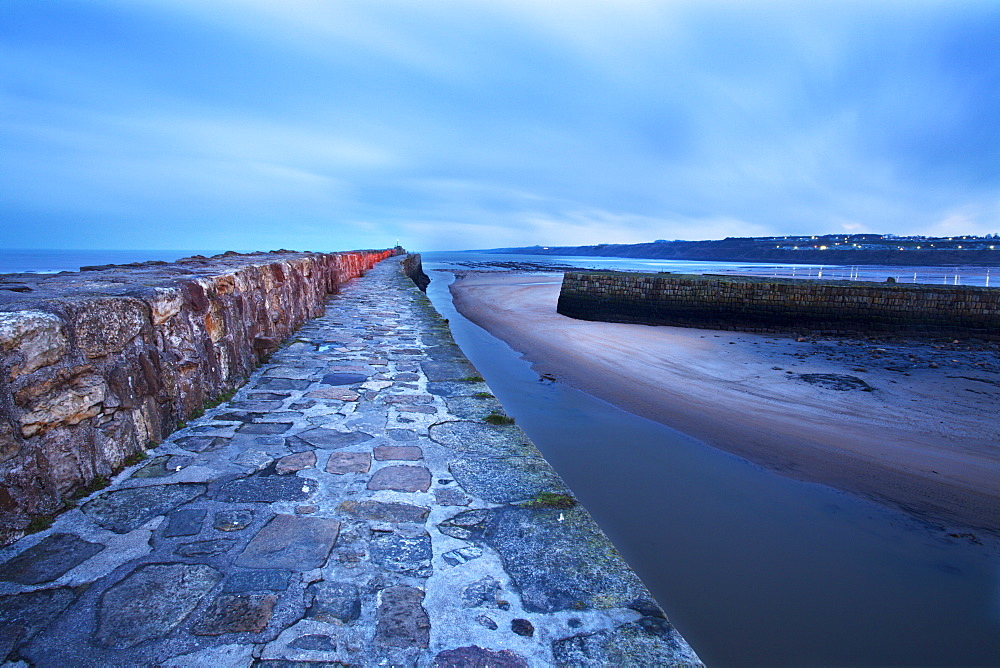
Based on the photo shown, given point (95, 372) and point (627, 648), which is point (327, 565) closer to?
point (627, 648)

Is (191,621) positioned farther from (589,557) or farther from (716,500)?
(716,500)

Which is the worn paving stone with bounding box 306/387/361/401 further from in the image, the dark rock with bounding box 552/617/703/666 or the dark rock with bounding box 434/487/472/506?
the dark rock with bounding box 552/617/703/666

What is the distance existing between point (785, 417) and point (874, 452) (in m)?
1.07

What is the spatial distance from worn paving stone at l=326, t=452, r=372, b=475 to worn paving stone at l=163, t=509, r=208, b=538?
63 centimetres

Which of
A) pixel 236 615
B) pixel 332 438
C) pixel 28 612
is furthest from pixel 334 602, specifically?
pixel 332 438

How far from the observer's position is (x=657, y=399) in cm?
677

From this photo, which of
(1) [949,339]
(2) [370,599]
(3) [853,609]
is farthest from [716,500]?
(1) [949,339]

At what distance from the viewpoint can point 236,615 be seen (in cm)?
157

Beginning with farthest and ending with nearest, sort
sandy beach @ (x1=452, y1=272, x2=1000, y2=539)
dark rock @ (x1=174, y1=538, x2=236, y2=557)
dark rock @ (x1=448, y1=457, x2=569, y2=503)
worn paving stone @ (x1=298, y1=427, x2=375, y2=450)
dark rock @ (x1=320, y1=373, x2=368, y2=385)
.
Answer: sandy beach @ (x1=452, y1=272, x2=1000, y2=539) < dark rock @ (x1=320, y1=373, x2=368, y2=385) < worn paving stone @ (x1=298, y1=427, x2=375, y2=450) < dark rock @ (x1=448, y1=457, x2=569, y2=503) < dark rock @ (x1=174, y1=538, x2=236, y2=557)

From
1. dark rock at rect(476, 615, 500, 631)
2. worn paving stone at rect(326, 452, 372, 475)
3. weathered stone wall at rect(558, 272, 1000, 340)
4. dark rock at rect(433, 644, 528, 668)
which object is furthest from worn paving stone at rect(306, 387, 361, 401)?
weathered stone wall at rect(558, 272, 1000, 340)

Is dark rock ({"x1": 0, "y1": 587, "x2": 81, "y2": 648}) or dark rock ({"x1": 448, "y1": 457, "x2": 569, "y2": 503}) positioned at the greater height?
dark rock ({"x1": 448, "y1": 457, "x2": 569, "y2": 503})

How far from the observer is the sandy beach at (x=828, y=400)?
4367 mm

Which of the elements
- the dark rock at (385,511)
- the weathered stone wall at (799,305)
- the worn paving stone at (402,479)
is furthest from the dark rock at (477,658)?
the weathered stone wall at (799,305)

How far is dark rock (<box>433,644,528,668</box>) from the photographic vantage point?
4.68 feet
